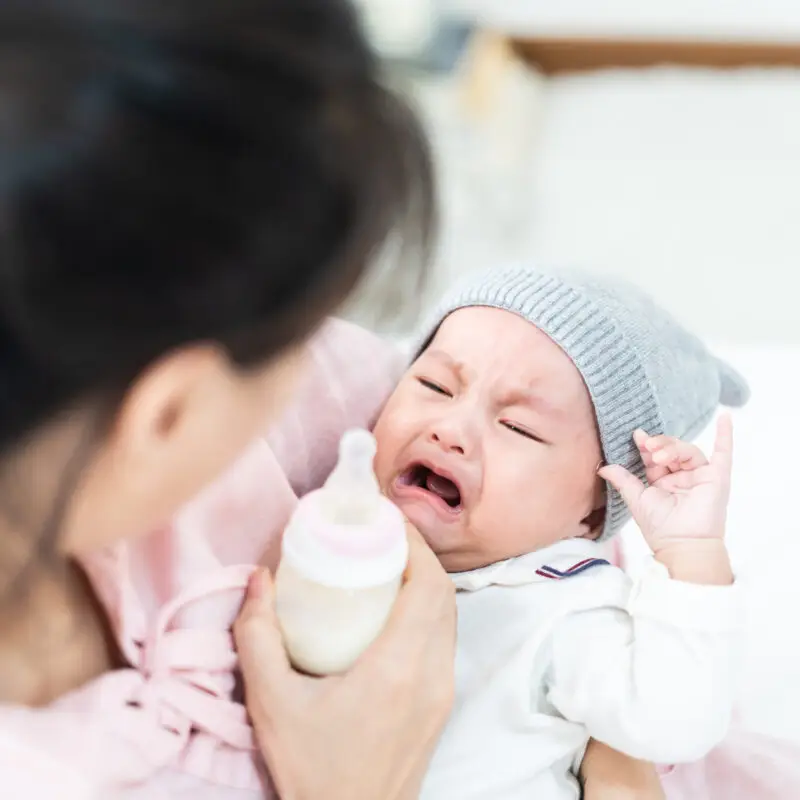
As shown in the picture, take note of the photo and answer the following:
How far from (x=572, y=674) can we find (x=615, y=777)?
11 cm

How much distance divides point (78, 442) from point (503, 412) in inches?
20.1

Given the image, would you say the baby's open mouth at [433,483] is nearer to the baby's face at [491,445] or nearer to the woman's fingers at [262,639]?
the baby's face at [491,445]

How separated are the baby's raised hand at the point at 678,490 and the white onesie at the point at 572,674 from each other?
5 cm

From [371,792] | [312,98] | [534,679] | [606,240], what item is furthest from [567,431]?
[606,240]

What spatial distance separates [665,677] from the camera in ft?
2.43

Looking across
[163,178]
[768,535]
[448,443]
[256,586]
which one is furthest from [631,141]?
[163,178]

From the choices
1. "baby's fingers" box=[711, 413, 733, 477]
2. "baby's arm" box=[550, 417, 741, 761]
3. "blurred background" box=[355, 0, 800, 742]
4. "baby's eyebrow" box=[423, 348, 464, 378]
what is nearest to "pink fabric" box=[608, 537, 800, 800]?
"baby's arm" box=[550, 417, 741, 761]

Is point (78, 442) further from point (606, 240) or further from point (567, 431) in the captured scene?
point (606, 240)

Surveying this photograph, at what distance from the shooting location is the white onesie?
0.75m

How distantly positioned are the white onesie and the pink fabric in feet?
0.57

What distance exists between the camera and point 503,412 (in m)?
0.88

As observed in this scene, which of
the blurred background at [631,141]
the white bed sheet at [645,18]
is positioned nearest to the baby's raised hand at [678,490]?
the blurred background at [631,141]

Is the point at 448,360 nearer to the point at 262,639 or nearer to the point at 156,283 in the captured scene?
the point at 262,639

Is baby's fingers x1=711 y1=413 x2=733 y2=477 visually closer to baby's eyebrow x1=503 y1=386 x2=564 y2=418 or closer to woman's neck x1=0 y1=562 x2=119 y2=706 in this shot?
baby's eyebrow x1=503 y1=386 x2=564 y2=418
